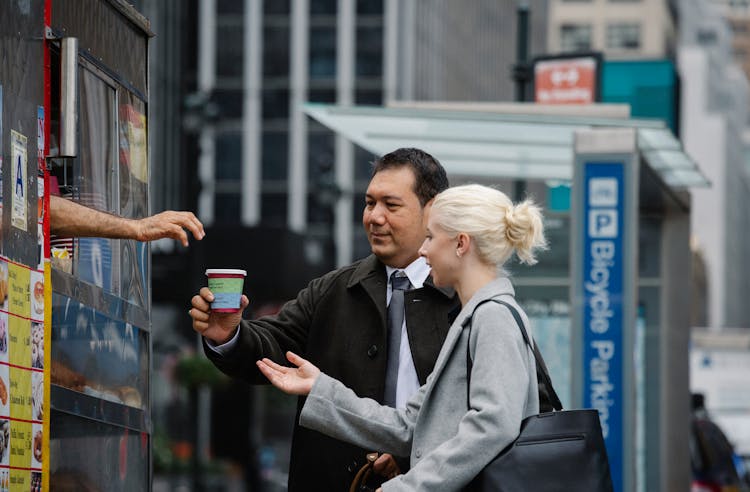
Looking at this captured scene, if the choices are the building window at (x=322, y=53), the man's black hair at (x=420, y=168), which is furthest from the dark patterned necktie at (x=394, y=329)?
the building window at (x=322, y=53)

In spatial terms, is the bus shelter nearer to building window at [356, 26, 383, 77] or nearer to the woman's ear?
the woman's ear

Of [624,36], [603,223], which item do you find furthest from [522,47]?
[624,36]

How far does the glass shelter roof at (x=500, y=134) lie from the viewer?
11.6m

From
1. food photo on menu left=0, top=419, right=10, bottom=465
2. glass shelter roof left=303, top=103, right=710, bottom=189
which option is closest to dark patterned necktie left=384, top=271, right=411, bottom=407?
food photo on menu left=0, top=419, right=10, bottom=465

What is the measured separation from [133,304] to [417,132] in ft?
22.0

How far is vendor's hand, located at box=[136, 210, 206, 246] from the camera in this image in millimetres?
5102

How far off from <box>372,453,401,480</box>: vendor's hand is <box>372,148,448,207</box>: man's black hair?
0.91 metres

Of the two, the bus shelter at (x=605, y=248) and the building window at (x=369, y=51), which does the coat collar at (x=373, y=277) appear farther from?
the building window at (x=369, y=51)

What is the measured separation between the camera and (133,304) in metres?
5.92

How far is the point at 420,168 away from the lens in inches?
227

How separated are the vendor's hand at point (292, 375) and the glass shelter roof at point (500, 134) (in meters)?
5.90

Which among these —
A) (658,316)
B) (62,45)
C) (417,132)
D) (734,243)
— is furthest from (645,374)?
(734,243)

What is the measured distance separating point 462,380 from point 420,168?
1166 mm

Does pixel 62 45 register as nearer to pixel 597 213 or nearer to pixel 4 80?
pixel 4 80
